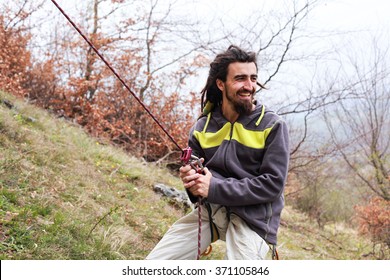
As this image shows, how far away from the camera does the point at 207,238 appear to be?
8.15 ft

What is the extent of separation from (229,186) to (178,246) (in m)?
0.50

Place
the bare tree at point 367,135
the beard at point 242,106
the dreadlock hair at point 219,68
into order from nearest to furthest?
the beard at point 242,106
the dreadlock hair at point 219,68
the bare tree at point 367,135

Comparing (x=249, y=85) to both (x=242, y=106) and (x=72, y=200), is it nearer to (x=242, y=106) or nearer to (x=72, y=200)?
(x=242, y=106)

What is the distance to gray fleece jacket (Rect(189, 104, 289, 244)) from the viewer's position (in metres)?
2.24

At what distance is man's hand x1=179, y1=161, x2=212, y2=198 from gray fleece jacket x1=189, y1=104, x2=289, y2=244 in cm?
3

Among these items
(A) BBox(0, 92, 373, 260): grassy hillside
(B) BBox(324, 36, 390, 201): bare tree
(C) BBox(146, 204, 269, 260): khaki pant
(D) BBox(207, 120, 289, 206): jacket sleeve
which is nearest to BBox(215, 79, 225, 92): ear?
(D) BBox(207, 120, 289, 206): jacket sleeve

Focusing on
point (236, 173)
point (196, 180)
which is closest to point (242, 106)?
point (236, 173)

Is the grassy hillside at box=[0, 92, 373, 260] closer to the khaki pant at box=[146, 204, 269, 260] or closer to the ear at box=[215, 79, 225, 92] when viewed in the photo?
the khaki pant at box=[146, 204, 269, 260]

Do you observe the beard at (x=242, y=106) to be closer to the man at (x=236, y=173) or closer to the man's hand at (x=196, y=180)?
the man at (x=236, y=173)

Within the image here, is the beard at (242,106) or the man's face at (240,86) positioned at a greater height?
the man's face at (240,86)

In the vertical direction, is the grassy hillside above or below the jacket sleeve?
below

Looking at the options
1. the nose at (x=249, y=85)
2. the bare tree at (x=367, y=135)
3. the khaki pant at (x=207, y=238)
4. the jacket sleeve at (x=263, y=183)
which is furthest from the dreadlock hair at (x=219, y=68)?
the bare tree at (x=367, y=135)

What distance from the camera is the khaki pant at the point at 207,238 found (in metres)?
2.24

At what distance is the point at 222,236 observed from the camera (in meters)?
2.53
